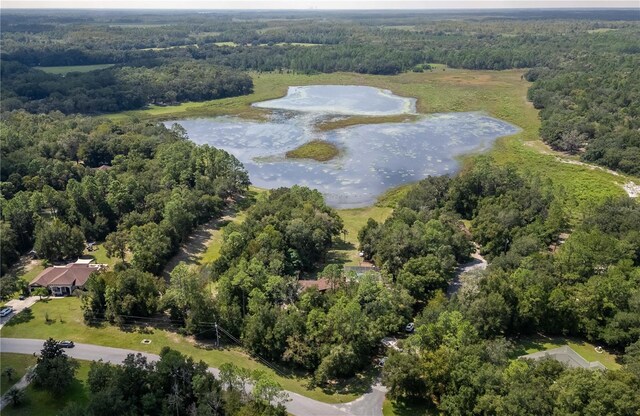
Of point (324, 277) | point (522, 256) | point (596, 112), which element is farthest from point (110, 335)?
point (596, 112)

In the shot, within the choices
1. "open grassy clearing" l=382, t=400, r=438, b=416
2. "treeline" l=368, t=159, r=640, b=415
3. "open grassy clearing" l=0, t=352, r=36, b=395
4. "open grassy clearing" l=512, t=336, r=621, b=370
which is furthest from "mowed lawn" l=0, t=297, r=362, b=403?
"open grassy clearing" l=512, t=336, r=621, b=370

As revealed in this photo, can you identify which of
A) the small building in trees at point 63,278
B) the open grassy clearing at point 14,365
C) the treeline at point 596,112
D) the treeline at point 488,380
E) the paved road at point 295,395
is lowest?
the paved road at point 295,395

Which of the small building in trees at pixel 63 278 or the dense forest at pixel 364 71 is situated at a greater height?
the dense forest at pixel 364 71

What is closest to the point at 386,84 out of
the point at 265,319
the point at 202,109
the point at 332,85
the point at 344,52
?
the point at 332,85

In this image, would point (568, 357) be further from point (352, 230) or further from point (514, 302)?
point (352, 230)

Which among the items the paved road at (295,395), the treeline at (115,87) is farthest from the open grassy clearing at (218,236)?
the treeline at (115,87)

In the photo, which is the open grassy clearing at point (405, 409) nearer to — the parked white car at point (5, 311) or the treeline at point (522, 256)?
the treeline at point (522, 256)
